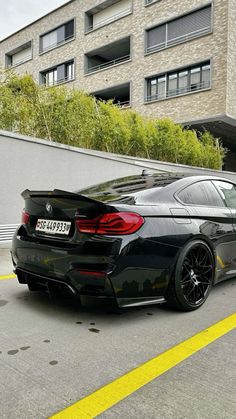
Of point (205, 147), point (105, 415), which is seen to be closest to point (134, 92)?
point (205, 147)

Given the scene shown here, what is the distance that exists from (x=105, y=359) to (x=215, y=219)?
206cm

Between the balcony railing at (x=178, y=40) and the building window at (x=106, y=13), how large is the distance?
3.46m

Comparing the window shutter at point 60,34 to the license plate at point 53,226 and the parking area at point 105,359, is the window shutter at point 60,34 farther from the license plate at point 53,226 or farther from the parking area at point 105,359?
the parking area at point 105,359

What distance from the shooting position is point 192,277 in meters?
3.57

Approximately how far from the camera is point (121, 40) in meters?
25.1

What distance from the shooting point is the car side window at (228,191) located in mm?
4328

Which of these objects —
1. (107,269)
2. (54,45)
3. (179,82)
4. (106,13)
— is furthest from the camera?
(54,45)

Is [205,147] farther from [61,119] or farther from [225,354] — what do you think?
[225,354]

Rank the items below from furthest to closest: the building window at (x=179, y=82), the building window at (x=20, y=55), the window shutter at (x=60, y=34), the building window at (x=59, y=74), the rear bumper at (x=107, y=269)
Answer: the building window at (x=20, y=55) < the window shutter at (x=60, y=34) < the building window at (x=59, y=74) < the building window at (x=179, y=82) < the rear bumper at (x=107, y=269)

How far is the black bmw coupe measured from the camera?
3002mm

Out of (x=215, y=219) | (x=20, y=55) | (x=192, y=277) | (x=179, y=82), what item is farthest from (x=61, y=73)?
(x=192, y=277)

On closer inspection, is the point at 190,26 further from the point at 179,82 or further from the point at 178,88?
the point at 178,88

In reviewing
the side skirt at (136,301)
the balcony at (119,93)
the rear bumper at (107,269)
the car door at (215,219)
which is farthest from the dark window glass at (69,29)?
the side skirt at (136,301)

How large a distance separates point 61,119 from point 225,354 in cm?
754
